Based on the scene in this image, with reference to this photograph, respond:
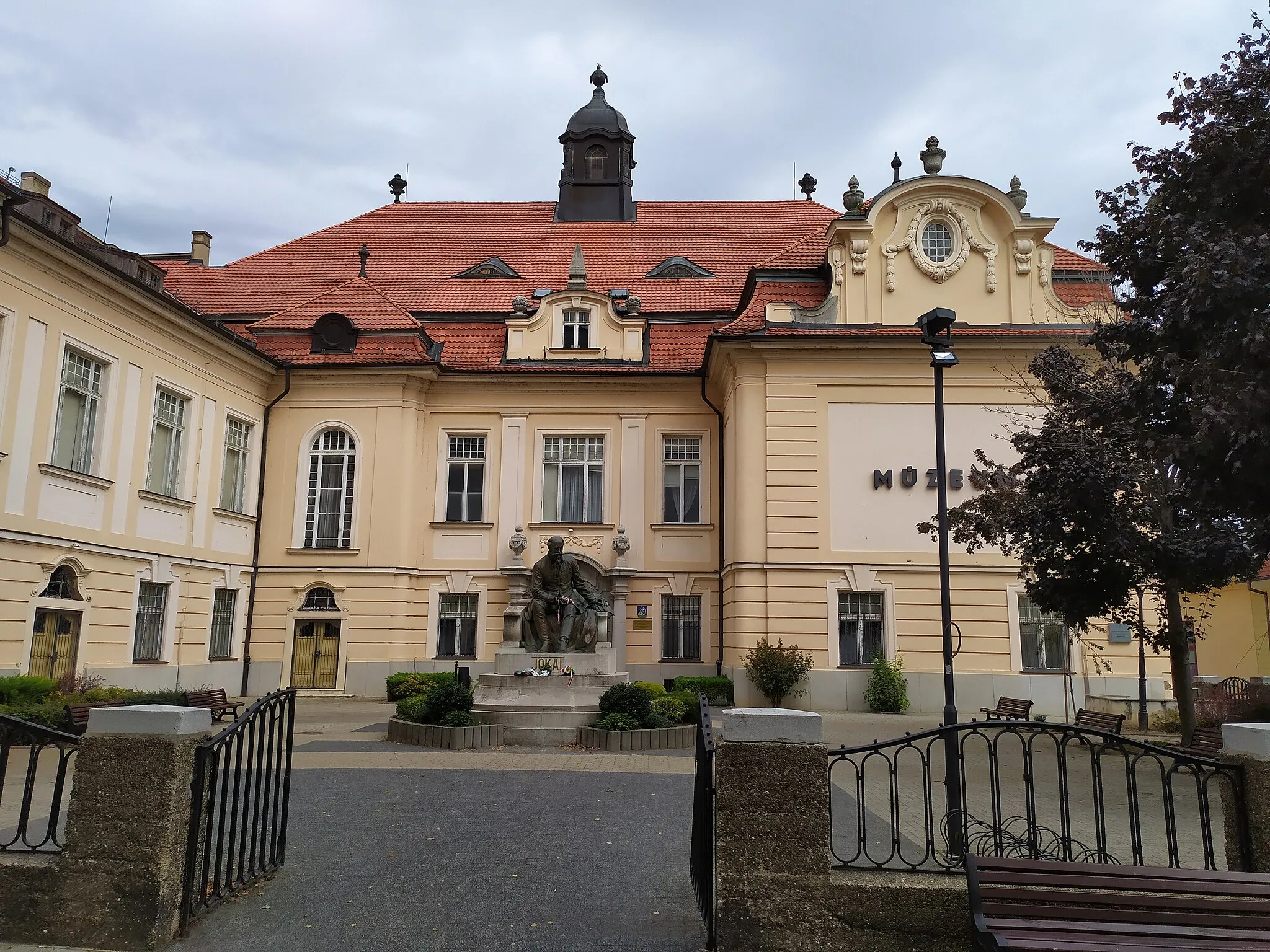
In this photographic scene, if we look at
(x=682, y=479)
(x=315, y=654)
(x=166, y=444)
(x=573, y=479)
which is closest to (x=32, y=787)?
(x=166, y=444)

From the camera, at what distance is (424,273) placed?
2867 cm

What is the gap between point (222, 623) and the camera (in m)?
22.6

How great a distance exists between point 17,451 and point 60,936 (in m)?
13.2

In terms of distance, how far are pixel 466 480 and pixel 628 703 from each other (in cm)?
1154

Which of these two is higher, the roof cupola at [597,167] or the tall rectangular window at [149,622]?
the roof cupola at [597,167]

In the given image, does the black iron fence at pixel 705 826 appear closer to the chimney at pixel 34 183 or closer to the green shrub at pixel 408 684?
the green shrub at pixel 408 684

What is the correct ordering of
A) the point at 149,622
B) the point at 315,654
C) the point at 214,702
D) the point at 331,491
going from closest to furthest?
1. the point at 214,702
2. the point at 149,622
3. the point at 315,654
4. the point at 331,491

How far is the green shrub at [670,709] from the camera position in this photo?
1522cm

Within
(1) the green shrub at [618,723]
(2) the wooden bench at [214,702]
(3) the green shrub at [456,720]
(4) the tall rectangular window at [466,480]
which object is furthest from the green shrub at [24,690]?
(4) the tall rectangular window at [466,480]

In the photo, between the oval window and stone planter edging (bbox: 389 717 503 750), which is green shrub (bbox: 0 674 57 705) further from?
the oval window

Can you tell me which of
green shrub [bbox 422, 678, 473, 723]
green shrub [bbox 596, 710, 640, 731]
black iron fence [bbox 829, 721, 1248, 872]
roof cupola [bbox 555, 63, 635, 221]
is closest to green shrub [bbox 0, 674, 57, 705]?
green shrub [bbox 422, 678, 473, 723]

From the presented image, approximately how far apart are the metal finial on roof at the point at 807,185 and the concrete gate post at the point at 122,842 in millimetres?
Answer: 32164

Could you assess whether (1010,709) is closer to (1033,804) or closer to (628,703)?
(628,703)

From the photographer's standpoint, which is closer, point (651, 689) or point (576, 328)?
point (651, 689)
